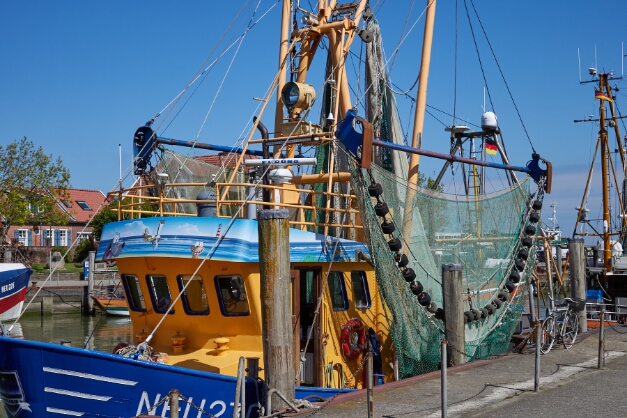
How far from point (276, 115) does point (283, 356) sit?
6633 millimetres

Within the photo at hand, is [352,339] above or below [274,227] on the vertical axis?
below

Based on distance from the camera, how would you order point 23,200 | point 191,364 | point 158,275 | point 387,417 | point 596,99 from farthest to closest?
point 23,200
point 596,99
point 158,275
point 191,364
point 387,417

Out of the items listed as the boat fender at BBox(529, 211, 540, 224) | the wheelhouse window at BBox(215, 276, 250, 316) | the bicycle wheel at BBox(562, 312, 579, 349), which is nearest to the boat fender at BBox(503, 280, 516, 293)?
the bicycle wheel at BBox(562, 312, 579, 349)

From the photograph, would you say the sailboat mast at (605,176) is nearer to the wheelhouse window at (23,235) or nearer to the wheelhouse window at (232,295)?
the wheelhouse window at (232,295)

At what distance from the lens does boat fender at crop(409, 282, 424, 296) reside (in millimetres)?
11963

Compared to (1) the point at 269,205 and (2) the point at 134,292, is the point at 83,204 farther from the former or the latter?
(1) the point at 269,205

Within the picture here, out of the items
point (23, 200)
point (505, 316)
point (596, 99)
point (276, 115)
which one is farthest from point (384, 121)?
point (23, 200)

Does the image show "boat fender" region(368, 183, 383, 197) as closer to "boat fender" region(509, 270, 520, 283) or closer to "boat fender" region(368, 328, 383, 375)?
"boat fender" region(368, 328, 383, 375)

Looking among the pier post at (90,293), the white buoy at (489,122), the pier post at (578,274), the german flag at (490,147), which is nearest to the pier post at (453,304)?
the white buoy at (489,122)

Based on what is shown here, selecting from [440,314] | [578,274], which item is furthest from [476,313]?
[578,274]

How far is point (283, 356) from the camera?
934cm

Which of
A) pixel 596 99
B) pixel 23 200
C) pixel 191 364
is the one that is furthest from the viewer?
pixel 23 200

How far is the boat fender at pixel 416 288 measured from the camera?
12.0 meters

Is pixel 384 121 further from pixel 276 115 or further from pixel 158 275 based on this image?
pixel 158 275
